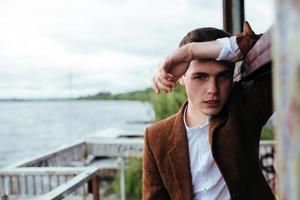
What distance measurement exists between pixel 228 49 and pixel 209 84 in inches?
4.6

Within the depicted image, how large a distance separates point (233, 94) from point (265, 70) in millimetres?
211

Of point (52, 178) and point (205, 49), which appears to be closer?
point (205, 49)

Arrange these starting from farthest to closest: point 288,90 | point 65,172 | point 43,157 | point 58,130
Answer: point 58,130 < point 43,157 < point 65,172 < point 288,90

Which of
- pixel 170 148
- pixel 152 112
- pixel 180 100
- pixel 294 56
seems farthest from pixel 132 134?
pixel 294 56

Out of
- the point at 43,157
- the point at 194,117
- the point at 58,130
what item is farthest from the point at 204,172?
the point at 58,130

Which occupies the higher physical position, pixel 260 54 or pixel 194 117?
pixel 260 54

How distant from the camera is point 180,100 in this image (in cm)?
679

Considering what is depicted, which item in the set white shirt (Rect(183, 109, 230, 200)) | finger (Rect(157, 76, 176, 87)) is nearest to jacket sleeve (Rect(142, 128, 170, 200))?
white shirt (Rect(183, 109, 230, 200))

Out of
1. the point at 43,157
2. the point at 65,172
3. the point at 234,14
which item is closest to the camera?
the point at 234,14

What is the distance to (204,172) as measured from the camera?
120 centimetres

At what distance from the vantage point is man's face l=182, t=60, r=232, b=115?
115 centimetres

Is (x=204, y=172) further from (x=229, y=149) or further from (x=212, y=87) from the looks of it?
(x=212, y=87)

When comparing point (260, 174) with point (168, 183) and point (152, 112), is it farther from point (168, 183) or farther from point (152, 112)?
point (152, 112)

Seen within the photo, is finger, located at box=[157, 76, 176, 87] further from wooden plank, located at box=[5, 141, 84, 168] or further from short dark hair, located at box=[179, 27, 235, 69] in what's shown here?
wooden plank, located at box=[5, 141, 84, 168]
